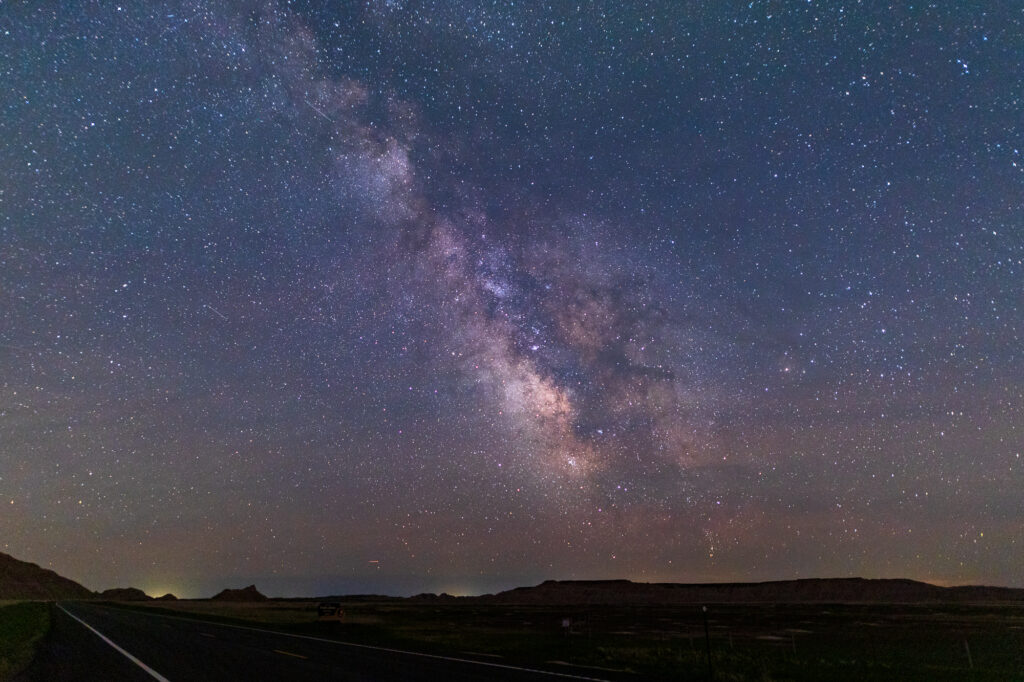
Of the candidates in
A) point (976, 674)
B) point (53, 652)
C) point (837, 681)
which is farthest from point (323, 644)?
point (976, 674)

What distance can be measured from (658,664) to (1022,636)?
139 ft

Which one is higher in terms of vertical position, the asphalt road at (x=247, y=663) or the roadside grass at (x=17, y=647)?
the asphalt road at (x=247, y=663)

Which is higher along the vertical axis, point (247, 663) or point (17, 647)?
point (247, 663)

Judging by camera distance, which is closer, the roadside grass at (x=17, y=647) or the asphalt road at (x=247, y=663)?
the asphalt road at (x=247, y=663)

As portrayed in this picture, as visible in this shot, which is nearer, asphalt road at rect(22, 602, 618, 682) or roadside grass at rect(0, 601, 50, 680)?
asphalt road at rect(22, 602, 618, 682)

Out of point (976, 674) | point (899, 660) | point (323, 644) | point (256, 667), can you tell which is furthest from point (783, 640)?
point (256, 667)

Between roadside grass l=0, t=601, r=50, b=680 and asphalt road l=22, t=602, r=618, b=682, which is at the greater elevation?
asphalt road l=22, t=602, r=618, b=682

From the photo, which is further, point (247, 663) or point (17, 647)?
point (17, 647)

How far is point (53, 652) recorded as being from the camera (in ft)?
77.3

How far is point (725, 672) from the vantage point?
19.5 meters

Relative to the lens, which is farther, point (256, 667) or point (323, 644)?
point (323, 644)

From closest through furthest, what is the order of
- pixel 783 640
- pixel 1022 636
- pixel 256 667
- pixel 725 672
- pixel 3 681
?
pixel 3 681, pixel 256 667, pixel 725 672, pixel 783 640, pixel 1022 636

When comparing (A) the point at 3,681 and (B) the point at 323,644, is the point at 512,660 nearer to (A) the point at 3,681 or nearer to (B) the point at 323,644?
(B) the point at 323,644

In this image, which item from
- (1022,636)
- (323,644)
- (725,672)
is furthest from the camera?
(1022,636)
